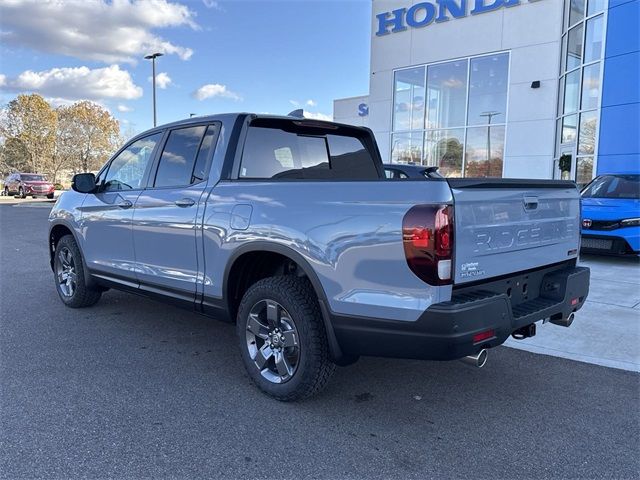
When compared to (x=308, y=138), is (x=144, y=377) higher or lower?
lower

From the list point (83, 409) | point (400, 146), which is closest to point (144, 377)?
point (83, 409)

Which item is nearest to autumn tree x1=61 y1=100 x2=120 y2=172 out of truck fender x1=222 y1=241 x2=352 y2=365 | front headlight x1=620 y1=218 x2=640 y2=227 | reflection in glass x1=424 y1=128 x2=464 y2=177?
reflection in glass x1=424 y1=128 x2=464 y2=177

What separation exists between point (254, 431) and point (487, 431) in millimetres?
1409

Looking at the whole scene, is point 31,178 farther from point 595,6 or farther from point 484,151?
point 595,6

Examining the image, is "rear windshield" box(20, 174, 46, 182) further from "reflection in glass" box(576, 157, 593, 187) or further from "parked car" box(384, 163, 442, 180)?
"reflection in glass" box(576, 157, 593, 187)

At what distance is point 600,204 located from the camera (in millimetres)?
9219

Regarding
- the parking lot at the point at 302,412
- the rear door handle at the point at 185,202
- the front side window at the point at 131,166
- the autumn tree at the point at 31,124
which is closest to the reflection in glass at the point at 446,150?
the parking lot at the point at 302,412

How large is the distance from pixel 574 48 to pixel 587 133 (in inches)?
106

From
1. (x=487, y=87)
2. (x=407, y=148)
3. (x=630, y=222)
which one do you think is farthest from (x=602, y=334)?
(x=407, y=148)

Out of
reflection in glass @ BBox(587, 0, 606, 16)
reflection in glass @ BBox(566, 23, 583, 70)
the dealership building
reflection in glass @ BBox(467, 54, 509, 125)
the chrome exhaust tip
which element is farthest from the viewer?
reflection in glass @ BBox(467, 54, 509, 125)

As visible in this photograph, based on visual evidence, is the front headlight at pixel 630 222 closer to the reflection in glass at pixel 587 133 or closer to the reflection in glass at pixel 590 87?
the reflection in glass at pixel 587 133

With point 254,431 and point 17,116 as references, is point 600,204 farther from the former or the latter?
point 17,116

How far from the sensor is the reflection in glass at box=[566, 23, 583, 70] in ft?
48.7

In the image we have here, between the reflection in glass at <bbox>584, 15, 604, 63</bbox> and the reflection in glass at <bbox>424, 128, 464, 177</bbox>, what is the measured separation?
176 inches
